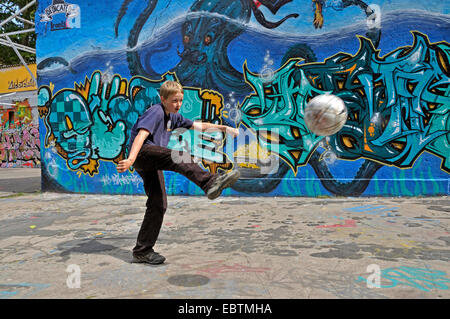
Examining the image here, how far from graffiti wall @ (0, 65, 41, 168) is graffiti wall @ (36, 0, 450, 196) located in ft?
44.4

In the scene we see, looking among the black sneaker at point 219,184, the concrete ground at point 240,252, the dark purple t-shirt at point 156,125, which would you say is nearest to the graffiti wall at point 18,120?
the concrete ground at point 240,252

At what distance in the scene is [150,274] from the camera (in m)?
3.25

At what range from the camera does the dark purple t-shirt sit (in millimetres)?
3410

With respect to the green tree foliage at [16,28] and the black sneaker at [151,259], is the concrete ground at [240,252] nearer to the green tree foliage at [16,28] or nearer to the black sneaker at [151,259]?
the black sneaker at [151,259]

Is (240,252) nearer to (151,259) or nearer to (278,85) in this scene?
(151,259)

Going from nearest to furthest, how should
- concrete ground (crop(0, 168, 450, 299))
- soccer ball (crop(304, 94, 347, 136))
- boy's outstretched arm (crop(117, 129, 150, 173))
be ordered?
concrete ground (crop(0, 168, 450, 299))
boy's outstretched arm (crop(117, 129, 150, 173))
soccer ball (crop(304, 94, 347, 136))

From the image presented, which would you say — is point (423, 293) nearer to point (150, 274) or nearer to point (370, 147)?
point (150, 274)

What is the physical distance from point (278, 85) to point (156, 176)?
16.5 feet

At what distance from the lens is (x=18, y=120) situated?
2111 cm

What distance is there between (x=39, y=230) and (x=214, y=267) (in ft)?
10.6

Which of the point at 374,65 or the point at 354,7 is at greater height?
the point at 354,7

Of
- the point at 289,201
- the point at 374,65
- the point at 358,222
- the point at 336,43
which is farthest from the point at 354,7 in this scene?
the point at 358,222

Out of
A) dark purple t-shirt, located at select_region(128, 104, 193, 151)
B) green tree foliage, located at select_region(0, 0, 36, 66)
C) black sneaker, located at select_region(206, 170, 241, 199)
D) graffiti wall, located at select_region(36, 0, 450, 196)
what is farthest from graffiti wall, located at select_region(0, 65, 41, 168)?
black sneaker, located at select_region(206, 170, 241, 199)

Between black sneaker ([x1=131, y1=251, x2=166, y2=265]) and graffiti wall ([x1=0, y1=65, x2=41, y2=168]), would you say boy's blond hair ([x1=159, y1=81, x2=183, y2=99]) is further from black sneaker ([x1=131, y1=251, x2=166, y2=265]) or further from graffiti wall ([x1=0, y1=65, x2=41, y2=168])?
graffiti wall ([x1=0, y1=65, x2=41, y2=168])
